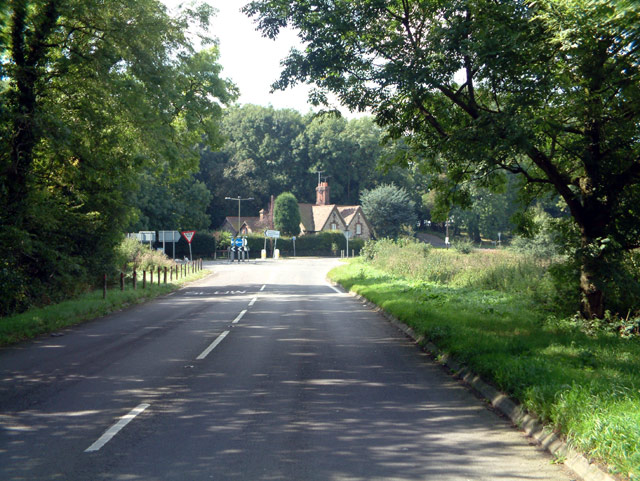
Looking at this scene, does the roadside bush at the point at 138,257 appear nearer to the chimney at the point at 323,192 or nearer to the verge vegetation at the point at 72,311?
the verge vegetation at the point at 72,311

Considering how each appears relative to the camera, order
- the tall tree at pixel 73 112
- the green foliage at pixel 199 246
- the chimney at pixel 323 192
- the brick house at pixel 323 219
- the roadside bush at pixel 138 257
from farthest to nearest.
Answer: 1. the brick house at pixel 323 219
2. the chimney at pixel 323 192
3. the green foliage at pixel 199 246
4. the roadside bush at pixel 138 257
5. the tall tree at pixel 73 112

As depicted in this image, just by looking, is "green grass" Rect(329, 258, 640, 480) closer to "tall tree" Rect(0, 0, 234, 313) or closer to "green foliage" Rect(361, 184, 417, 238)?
"tall tree" Rect(0, 0, 234, 313)

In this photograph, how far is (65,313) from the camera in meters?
15.3

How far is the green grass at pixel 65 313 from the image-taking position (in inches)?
493

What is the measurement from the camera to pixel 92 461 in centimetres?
499

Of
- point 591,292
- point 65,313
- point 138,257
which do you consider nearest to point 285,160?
point 138,257

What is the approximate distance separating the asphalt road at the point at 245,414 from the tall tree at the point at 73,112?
15.2 feet

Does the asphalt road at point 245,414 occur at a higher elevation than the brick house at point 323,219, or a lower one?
lower

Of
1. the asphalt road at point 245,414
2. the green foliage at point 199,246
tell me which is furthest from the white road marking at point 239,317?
the green foliage at point 199,246

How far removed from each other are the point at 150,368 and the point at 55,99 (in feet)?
33.5

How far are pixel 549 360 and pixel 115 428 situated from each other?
5.74 m

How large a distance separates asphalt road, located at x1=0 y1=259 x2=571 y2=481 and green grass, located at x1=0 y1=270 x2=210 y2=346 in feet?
3.58

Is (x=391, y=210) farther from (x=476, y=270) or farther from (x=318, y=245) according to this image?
(x=476, y=270)

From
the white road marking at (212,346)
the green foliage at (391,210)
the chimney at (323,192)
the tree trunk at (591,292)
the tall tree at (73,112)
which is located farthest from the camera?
the chimney at (323,192)
